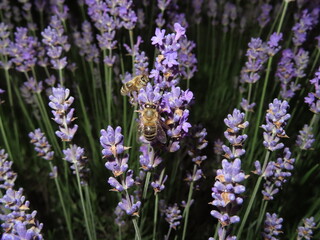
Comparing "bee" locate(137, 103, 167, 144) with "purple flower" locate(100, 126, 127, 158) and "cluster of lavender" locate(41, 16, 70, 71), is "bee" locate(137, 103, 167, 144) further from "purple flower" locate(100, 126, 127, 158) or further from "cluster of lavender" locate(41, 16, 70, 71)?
"cluster of lavender" locate(41, 16, 70, 71)

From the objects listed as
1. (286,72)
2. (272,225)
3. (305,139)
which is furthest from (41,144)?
(286,72)

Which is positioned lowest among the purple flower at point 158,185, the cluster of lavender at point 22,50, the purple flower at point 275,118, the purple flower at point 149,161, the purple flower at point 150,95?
the purple flower at point 158,185

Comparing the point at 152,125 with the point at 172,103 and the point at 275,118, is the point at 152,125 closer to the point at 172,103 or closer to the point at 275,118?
the point at 172,103

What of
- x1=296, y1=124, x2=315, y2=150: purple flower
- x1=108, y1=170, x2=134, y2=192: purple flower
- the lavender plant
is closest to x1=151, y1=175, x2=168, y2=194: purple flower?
the lavender plant

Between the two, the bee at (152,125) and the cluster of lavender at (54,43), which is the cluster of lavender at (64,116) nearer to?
the bee at (152,125)

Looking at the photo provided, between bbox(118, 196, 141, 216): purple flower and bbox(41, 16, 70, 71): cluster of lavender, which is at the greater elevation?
bbox(41, 16, 70, 71): cluster of lavender

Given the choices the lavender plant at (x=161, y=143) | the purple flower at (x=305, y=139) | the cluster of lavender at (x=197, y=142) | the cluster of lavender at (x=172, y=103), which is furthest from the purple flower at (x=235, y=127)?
the purple flower at (x=305, y=139)
